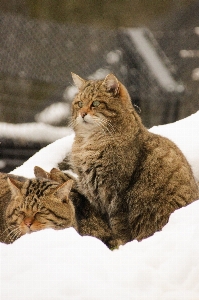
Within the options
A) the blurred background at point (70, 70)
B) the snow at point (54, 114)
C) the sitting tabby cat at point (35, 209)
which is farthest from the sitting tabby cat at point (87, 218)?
the snow at point (54, 114)

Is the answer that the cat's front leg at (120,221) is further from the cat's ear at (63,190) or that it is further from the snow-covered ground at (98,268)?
the snow-covered ground at (98,268)

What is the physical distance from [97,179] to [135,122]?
476mm

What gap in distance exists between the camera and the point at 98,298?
5.39 ft

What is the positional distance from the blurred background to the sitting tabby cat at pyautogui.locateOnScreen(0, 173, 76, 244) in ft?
8.95

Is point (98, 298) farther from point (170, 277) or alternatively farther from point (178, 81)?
point (178, 81)

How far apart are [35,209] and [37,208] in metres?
0.01

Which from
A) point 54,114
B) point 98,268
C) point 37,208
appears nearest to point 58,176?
point 37,208

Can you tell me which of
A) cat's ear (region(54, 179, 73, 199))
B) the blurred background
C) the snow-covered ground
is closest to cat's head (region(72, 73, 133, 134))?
cat's ear (region(54, 179, 73, 199))

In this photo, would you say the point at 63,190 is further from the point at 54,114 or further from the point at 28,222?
the point at 54,114

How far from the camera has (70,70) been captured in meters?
6.00

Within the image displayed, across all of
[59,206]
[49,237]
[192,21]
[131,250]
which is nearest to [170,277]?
[131,250]

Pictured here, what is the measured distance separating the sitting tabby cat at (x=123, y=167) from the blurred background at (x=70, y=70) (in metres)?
2.10

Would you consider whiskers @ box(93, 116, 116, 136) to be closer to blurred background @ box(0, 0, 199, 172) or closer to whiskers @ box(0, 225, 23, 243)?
whiskers @ box(0, 225, 23, 243)

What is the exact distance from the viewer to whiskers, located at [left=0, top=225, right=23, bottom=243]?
2854 millimetres
